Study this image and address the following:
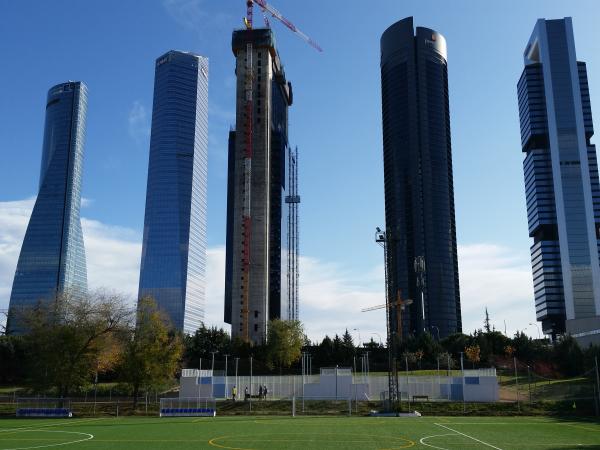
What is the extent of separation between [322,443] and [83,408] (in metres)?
41.2

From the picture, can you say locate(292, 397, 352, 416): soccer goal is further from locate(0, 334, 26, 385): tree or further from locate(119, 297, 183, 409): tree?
locate(0, 334, 26, 385): tree

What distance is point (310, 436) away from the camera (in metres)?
35.1

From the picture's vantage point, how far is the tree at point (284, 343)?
4830 inches

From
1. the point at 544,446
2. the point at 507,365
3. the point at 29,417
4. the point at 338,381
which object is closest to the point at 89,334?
the point at 29,417

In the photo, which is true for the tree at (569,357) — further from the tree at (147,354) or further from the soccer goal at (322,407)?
the tree at (147,354)

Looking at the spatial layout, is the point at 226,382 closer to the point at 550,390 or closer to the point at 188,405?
the point at 188,405

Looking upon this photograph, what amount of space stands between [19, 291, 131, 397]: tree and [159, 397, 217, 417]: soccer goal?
42.7 feet

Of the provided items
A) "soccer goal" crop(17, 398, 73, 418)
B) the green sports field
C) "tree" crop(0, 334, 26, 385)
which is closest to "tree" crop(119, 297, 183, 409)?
"soccer goal" crop(17, 398, 73, 418)

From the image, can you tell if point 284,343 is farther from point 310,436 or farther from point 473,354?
point 310,436

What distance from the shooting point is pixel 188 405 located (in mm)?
59062

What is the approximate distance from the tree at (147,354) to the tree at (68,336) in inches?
85.6

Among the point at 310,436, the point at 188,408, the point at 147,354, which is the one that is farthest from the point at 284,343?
the point at 310,436

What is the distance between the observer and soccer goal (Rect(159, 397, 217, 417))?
57.9m

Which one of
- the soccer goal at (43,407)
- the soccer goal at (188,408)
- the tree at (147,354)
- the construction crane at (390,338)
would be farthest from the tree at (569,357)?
the soccer goal at (43,407)
